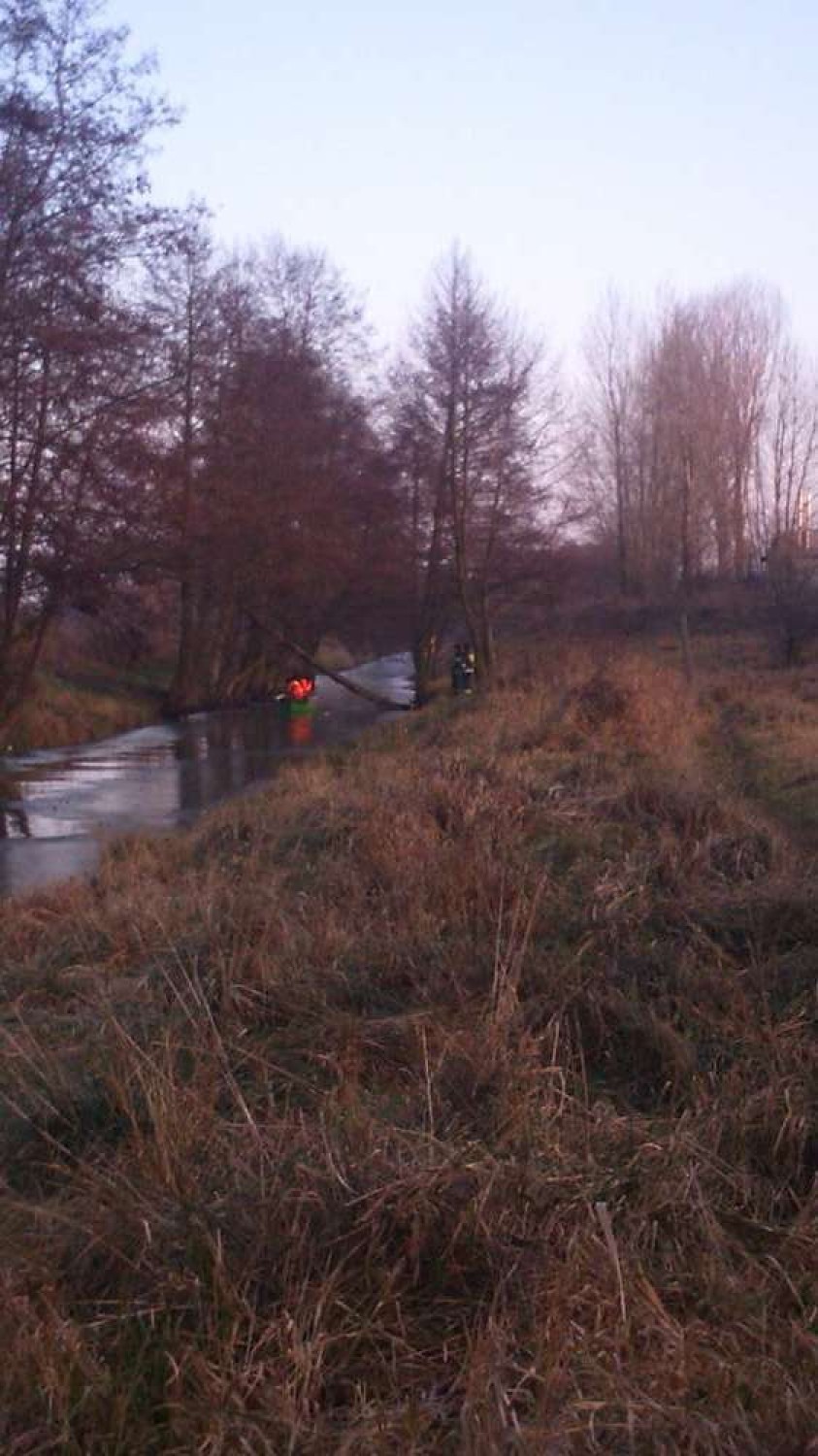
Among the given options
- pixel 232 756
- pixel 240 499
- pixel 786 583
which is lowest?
pixel 232 756

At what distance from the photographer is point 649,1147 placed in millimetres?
4383

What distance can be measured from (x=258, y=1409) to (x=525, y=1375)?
1.83 feet

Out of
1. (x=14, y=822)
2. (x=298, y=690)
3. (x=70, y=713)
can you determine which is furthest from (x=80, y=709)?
(x=14, y=822)

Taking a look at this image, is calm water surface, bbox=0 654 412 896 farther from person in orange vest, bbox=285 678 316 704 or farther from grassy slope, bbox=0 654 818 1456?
grassy slope, bbox=0 654 818 1456

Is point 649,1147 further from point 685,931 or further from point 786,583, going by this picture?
point 786,583

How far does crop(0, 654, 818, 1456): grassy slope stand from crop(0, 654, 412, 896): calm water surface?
5905 millimetres

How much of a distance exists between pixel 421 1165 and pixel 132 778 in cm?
1939

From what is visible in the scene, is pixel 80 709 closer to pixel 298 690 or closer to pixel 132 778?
pixel 298 690

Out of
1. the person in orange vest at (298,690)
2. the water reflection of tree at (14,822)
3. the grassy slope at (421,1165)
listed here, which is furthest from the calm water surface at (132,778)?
the grassy slope at (421,1165)

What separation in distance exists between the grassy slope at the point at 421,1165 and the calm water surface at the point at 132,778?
591cm

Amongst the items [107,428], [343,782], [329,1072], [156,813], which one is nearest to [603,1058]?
[329,1072]

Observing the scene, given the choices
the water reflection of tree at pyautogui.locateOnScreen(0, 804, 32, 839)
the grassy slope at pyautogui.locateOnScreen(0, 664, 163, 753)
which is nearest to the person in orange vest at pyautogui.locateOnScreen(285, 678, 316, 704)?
the grassy slope at pyautogui.locateOnScreen(0, 664, 163, 753)

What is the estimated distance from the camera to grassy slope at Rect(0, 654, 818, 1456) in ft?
10.9

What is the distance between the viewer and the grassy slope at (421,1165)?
332 cm
